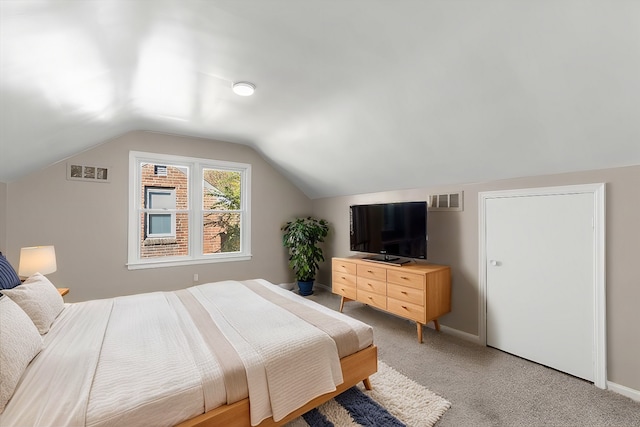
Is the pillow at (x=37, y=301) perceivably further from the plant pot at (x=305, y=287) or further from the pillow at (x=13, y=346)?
the plant pot at (x=305, y=287)

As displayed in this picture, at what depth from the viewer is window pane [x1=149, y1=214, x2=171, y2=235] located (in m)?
4.12

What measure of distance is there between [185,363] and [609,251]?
9.90ft

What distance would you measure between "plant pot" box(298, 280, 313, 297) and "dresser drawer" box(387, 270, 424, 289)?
1813mm

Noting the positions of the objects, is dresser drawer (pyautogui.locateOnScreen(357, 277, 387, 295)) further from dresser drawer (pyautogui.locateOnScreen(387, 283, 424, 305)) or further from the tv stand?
the tv stand

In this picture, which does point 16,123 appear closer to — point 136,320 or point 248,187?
point 136,320

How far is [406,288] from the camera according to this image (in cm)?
308

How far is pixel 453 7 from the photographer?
1.45m

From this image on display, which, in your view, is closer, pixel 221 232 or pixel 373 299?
pixel 373 299

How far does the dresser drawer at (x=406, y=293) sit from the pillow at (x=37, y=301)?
294 cm

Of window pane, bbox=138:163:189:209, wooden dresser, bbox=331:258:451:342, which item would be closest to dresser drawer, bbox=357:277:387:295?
wooden dresser, bbox=331:258:451:342

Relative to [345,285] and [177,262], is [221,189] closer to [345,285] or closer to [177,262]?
[177,262]

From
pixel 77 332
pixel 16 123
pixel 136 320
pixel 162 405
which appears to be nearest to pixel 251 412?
pixel 162 405

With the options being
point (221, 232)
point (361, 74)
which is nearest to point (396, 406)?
point (361, 74)

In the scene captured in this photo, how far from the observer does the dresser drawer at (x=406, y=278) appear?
2.93 m
